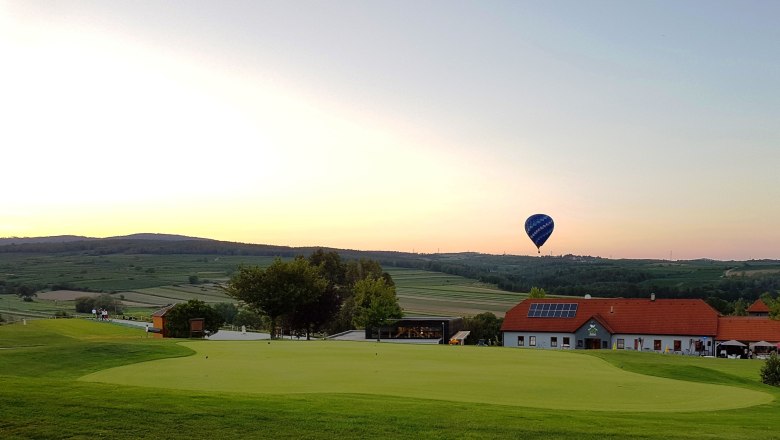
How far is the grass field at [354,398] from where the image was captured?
43.5ft

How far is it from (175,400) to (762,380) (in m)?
29.2

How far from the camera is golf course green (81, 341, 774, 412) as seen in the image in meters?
Result: 20.0

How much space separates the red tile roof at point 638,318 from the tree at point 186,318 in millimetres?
34286

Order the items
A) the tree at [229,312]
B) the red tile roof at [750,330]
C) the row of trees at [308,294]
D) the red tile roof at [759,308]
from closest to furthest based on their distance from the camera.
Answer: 1. the red tile roof at [750,330]
2. the row of trees at [308,294]
3. the red tile roof at [759,308]
4. the tree at [229,312]

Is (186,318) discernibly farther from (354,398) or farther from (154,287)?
(154,287)

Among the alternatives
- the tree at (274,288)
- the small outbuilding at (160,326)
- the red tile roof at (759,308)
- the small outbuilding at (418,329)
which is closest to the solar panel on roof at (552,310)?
the small outbuilding at (418,329)

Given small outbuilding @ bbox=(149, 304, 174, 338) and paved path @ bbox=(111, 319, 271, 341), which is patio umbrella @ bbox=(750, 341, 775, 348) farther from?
small outbuilding @ bbox=(149, 304, 174, 338)

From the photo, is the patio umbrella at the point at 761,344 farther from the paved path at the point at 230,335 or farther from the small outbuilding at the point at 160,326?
the small outbuilding at the point at 160,326

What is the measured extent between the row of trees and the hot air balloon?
21190 mm

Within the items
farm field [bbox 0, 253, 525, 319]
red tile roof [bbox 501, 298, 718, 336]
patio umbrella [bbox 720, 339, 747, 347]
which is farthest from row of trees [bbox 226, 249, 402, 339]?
patio umbrella [bbox 720, 339, 747, 347]

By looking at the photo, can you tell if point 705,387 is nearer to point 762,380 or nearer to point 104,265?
point 762,380

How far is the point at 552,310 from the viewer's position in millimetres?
76688

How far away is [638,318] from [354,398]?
62.6 meters

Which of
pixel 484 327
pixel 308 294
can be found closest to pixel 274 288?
pixel 308 294
